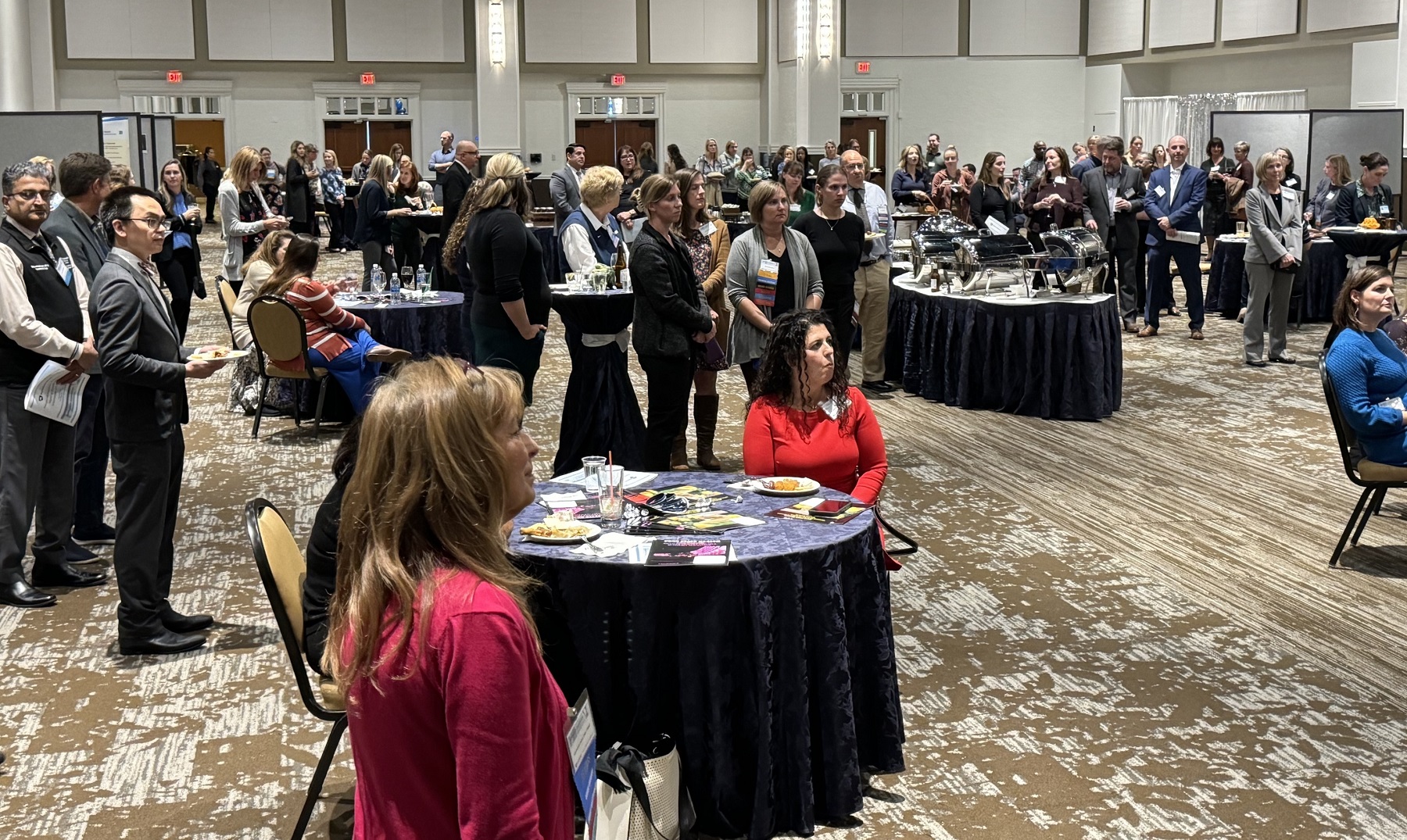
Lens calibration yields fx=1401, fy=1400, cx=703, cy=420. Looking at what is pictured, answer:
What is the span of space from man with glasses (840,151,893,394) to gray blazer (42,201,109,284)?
4.49 m

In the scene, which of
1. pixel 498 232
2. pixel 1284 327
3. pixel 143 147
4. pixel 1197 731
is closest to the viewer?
pixel 1197 731

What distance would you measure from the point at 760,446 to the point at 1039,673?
1.12m

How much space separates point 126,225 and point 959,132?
965 inches

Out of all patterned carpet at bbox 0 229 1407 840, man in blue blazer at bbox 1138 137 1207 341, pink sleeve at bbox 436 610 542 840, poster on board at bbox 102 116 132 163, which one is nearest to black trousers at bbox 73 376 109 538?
patterned carpet at bbox 0 229 1407 840

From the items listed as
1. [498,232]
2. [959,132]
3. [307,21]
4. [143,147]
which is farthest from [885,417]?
[307,21]

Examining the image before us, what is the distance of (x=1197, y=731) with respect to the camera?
12.8 feet

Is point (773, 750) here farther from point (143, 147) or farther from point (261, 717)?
point (143, 147)

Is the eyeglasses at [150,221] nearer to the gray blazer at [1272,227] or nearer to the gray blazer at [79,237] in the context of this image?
the gray blazer at [79,237]

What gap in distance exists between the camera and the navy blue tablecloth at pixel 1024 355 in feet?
26.9

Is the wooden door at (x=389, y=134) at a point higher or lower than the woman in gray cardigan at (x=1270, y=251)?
higher

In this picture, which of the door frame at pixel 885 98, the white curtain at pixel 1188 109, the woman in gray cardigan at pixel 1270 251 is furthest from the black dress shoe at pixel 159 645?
the door frame at pixel 885 98

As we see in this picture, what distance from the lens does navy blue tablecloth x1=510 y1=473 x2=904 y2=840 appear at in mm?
3158

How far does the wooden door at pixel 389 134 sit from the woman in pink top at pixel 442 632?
2716 centimetres

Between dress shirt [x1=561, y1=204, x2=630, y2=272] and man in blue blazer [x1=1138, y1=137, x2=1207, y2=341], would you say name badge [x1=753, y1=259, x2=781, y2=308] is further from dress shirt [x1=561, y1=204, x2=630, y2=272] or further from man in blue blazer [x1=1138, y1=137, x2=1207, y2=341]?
man in blue blazer [x1=1138, y1=137, x2=1207, y2=341]
